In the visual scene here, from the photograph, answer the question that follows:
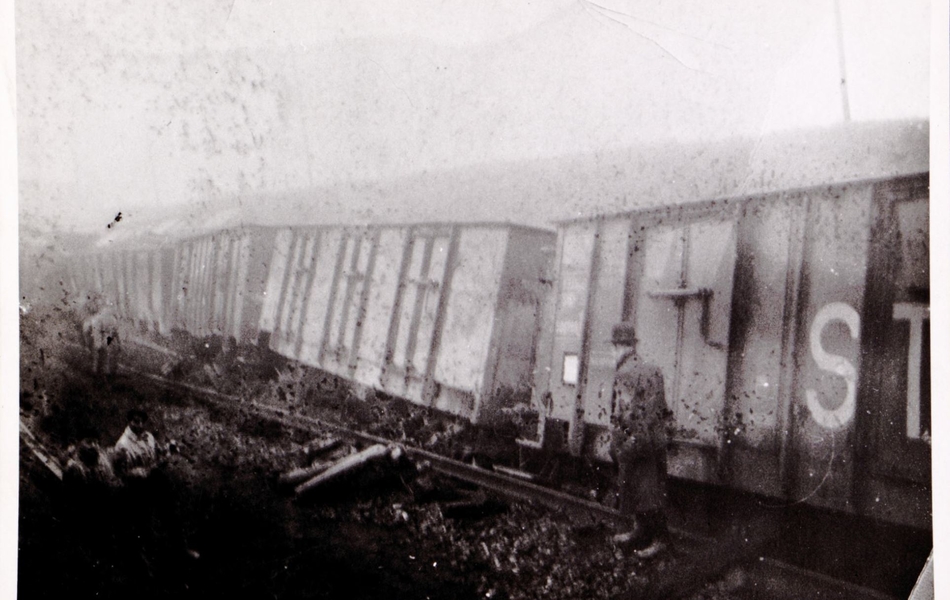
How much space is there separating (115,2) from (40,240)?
65 centimetres

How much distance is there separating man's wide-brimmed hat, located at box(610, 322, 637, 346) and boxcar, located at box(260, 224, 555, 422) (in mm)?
200

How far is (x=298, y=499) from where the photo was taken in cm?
171

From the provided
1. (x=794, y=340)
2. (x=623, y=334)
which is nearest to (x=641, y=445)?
(x=623, y=334)

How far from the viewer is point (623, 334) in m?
1.64

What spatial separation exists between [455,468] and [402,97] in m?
0.97

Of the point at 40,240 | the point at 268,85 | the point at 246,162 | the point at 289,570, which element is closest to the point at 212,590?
the point at 289,570

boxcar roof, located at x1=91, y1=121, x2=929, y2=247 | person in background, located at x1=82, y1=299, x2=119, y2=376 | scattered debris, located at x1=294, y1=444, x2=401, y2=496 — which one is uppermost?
boxcar roof, located at x1=91, y1=121, x2=929, y2=247

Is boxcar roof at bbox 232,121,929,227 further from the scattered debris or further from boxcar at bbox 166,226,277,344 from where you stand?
the scattered debris

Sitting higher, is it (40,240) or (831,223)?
(831,223)

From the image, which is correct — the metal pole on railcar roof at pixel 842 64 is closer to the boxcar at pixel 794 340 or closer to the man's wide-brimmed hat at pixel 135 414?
the boxcar at pixel 794 340

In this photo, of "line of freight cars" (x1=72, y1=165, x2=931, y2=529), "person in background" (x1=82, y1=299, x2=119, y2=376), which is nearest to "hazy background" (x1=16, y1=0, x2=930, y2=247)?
"line of freight cars" (x1=72, y1=165, x2=931, y2=529)

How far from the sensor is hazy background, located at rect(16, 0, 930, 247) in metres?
1.65

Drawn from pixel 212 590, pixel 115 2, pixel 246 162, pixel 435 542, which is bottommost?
pixel 212 590

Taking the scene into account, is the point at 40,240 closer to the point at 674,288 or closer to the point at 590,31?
the point at 590,31
